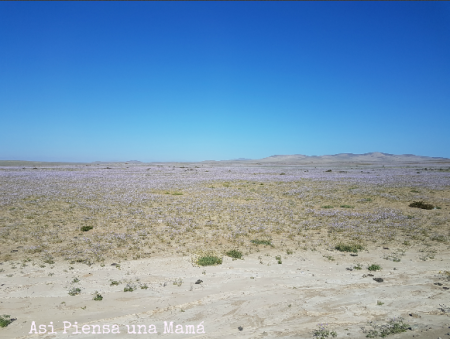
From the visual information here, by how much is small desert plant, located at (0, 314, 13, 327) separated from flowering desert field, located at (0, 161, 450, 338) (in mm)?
24

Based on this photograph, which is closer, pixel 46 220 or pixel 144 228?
pixel 144 228

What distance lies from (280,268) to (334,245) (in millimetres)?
4453

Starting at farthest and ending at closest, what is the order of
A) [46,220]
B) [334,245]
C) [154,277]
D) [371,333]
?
[46,220], [334,245], [154,277], [371,333]

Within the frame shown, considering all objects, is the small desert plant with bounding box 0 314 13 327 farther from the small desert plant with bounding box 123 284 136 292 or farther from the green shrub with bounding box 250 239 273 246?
the green shrub with bounding box 250 239 273 246

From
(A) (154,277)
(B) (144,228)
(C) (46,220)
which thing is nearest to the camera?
A: (A) (154,277)

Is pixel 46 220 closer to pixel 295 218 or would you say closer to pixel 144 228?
pixel 144 228

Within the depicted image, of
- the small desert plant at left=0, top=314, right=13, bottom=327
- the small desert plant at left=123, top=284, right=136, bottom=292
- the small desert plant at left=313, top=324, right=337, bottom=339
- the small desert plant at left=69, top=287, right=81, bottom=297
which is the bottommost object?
the small desert plant at left=313, top=324, right=337, bottom=339

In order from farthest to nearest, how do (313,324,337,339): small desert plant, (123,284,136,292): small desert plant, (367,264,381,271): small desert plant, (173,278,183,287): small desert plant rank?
(367,264,381,271): small desert plant < (173,278,183,287): small desert plant < (123,284,136,292): small desert plant < (313,324,337,339): small desert plant

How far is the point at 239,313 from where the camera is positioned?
7.21m

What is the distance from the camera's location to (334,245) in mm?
13195

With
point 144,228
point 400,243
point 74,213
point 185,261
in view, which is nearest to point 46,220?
point 74,213

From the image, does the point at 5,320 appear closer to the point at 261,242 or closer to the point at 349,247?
the point at 261,242

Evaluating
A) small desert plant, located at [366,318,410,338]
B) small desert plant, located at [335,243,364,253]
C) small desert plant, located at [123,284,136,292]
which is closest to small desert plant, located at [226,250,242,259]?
small desert plant, located at [123,284,136,292]

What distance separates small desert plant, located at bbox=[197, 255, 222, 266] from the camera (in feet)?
35.1
